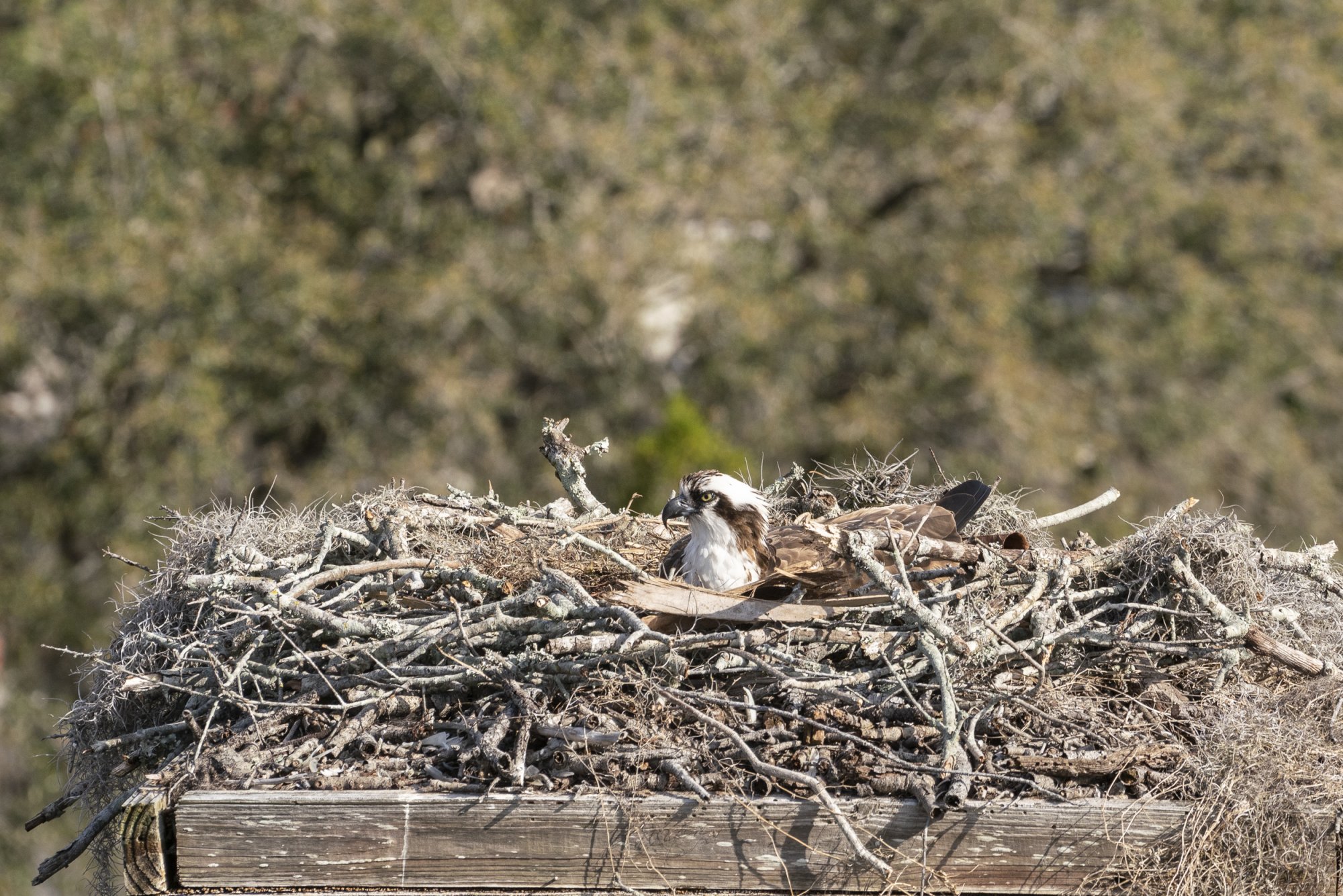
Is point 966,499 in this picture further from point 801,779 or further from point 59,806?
point 59,806

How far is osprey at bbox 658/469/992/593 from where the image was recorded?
3.83 meters

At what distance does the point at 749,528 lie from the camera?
13.7ft

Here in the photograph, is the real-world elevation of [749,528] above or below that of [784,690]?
below

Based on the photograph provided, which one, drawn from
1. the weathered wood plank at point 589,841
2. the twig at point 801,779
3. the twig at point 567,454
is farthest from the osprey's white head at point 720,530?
the weathered wood plank at point 589,841

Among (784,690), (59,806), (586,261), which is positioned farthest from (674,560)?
(586,261)

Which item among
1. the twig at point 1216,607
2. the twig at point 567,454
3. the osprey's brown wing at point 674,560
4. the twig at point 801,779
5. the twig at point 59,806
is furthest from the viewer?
the osprey's brown wing at point 674,560

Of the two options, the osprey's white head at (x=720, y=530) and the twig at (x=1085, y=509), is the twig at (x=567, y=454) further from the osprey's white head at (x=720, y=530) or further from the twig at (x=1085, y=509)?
the twig at (x=1085, y=509)

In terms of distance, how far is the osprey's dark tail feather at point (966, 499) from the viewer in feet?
13.1

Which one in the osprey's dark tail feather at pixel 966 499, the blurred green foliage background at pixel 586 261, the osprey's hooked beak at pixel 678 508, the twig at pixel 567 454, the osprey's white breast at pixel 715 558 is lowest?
the blurred green foliage background at pixel 586 261

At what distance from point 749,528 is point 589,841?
1.48m

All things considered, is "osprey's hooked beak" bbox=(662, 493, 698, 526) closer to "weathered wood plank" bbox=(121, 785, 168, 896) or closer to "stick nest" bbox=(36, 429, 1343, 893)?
"stick nest" bbox=(36, 429, 1343, 893)

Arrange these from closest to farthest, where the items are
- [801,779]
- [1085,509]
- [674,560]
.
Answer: [801,779] → [1085,509] → [674,560]

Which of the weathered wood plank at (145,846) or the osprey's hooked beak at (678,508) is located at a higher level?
the osprey's hooked beak at (678,508)

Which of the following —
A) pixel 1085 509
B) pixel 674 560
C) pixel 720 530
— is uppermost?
pixel 1085 509
